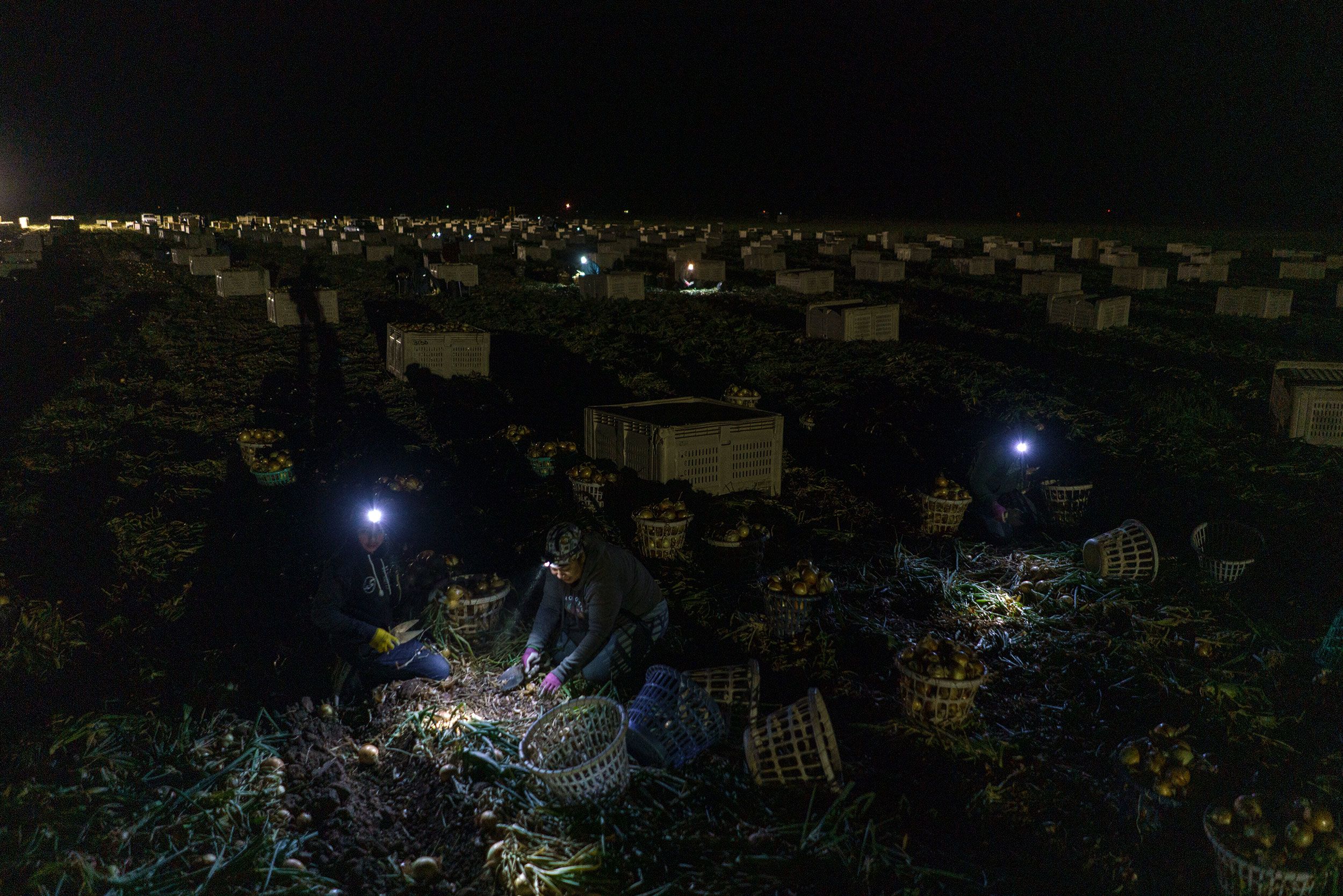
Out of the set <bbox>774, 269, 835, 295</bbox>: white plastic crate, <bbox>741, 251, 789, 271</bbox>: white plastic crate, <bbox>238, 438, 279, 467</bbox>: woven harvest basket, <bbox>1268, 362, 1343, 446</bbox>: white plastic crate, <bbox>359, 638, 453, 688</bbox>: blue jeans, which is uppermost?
<bbox>741, 251, 789, 271</bbox>: white plastic crate

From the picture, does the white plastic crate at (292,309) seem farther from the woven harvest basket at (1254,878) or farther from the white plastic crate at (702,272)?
the woven harvest basket at (1254,878)

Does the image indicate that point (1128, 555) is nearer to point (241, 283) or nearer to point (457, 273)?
point (457, 273)

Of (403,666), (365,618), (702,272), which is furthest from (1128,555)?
(702,272)

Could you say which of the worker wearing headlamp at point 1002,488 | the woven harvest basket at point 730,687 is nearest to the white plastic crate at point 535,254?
the worker wearing headlamp at point 1002,488

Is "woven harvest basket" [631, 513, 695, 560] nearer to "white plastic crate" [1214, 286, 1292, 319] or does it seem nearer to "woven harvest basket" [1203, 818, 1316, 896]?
"woven harvest basket" [1203, 818, 1316, 896]

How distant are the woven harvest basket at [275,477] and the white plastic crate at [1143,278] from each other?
954 inches

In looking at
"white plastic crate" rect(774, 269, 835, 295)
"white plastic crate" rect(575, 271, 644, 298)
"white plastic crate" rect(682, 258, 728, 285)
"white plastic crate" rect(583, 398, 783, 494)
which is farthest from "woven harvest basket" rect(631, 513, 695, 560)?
"white plastic crate" rect(682, 258, 728, 285)

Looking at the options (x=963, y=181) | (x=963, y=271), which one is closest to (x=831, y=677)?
(x=963, y=271)

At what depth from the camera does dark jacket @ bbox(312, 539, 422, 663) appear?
5172mm

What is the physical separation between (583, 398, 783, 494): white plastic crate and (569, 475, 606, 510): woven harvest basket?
418mm

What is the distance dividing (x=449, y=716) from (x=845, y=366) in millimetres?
11324

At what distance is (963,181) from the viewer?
321 feet

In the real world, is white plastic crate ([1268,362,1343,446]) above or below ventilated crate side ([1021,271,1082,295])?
below

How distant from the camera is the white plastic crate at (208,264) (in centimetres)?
2644
